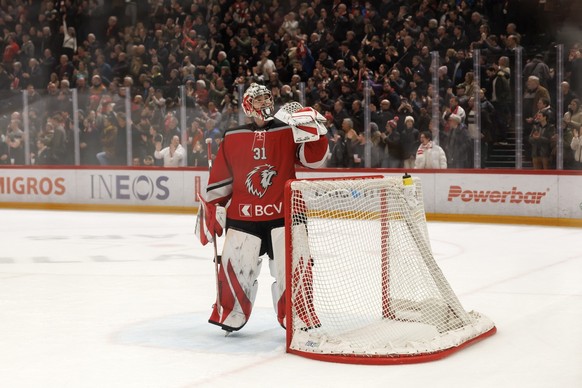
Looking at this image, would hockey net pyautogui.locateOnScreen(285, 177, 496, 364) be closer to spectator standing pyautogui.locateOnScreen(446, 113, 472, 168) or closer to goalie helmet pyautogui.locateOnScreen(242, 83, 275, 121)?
goalie helmet pyautogui.locateOnScreen(242, 83, 275, 121)

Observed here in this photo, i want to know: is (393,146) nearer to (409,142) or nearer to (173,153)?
(409,142)

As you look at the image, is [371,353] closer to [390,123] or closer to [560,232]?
[560,232]

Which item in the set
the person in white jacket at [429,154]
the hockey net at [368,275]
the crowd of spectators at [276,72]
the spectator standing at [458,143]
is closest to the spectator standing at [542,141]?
the crowd of spectators at [276,72]

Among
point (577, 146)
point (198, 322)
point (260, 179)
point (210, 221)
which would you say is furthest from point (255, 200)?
point (577, 146)

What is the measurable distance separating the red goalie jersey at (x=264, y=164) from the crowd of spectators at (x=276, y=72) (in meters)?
6.63

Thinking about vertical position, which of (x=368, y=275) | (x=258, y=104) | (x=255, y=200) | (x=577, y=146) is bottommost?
(x=368, y=275)

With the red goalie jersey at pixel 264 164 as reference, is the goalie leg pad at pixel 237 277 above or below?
below

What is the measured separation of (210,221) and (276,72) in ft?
32.0

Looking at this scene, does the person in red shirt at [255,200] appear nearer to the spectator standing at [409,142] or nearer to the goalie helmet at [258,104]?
the goalie helmet at [258,104]

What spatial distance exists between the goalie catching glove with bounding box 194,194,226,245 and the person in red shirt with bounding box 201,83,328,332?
0.04 feet

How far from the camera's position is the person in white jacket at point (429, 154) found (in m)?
11.2

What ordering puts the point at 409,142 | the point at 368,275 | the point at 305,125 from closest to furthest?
the point at 305,125 < the point at 368,275 < the point at 409,142

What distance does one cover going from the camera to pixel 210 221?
15.1ft

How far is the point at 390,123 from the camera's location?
37.8ft
